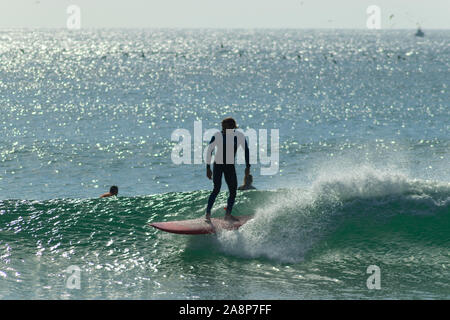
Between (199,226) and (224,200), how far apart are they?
3.02 metres

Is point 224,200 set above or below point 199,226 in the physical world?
below

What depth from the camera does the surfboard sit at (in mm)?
11582

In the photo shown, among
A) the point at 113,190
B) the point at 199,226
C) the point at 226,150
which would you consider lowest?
the point at 113,190

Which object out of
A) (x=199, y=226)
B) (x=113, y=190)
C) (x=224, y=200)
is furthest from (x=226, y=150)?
(x=113, y=190)

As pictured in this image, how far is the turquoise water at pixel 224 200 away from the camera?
10.5m

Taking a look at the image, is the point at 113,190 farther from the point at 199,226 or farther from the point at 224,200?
the point at 199,226

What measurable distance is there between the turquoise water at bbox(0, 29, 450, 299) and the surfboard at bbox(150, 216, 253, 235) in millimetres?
183

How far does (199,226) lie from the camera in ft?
38.5

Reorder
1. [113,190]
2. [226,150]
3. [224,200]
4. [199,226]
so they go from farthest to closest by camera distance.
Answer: [113,190] → [224,200] → [199,226] → [226,150]

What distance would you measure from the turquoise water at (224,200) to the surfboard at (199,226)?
183 mm

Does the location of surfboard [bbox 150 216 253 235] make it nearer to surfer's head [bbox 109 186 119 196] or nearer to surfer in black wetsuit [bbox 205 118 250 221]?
surfer in black wetsuit [bbox 205 118 250 221]

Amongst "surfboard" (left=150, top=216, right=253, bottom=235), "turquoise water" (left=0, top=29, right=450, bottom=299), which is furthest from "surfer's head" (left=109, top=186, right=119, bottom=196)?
"surfboard" (left=150, top=216, right=253, bottom=235)
